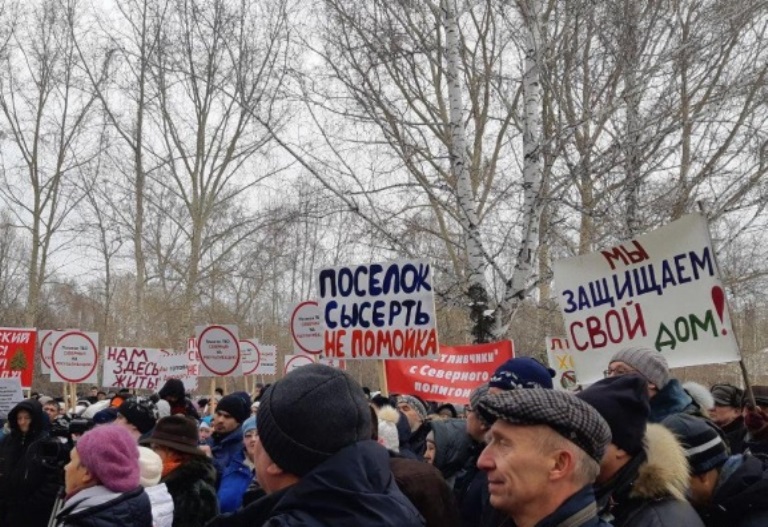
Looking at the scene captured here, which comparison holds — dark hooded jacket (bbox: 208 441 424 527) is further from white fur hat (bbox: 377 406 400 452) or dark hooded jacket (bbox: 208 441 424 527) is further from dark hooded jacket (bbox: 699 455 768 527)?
white fur hat (bbox: 377 406 400 452)

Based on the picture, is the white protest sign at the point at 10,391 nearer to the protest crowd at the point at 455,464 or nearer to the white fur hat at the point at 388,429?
the protest crowd at the point at 455,464

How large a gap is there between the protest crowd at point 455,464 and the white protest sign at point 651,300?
0.41 metres

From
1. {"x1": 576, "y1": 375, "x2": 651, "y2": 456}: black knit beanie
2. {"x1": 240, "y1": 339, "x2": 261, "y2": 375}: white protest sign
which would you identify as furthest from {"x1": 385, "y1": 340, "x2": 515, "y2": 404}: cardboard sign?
{"x1": 240, "y1": 339, "x2": 261, "y2": 375}: white protest sign

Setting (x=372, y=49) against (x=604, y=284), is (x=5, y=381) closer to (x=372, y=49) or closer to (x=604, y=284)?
(x=372, y=49)

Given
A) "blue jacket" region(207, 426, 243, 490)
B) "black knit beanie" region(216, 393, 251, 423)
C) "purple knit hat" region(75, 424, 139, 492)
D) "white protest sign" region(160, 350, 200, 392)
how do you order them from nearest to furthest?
"purple knit hat" region(75, 424, 139, 492)
"blue jacket" region(207, 426, 243, 490)
"black knit beanie" region(216, 393, 251, 423)
"white protest sign" region(160, 350, 200, 392)

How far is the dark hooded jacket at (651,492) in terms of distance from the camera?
2.61 metres

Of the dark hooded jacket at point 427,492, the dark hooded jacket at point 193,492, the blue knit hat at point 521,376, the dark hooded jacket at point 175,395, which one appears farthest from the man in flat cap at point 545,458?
the dark hooded jacket at point 175,395

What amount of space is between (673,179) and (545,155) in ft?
15.4

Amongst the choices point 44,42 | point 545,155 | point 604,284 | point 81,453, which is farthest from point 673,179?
point 44,42

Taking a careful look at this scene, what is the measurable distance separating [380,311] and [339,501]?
18.7 ft

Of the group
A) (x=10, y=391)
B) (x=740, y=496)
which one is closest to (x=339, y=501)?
(x=740, y=496)

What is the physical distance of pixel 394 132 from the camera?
9695mm

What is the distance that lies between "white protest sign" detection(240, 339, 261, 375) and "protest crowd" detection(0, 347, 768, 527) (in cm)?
1298

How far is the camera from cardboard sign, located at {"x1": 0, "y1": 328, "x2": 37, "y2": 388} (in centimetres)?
1316
